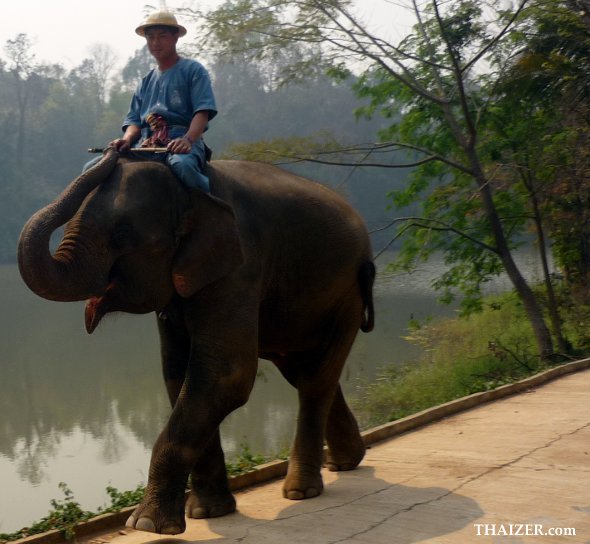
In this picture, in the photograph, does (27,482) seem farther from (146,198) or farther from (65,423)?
(146,198)

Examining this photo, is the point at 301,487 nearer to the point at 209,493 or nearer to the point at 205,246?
the point at 209,493

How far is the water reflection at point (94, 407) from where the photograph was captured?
943cm

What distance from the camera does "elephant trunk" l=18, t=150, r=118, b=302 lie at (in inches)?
155

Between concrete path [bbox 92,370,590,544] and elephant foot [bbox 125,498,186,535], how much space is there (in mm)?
114

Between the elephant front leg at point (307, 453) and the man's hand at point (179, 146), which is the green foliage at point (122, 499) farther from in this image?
the man's hand at point (179, 146)

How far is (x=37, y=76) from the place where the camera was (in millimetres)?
63188

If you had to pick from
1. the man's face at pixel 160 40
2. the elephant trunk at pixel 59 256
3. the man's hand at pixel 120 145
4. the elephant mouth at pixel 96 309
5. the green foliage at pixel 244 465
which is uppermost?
the man's face at pixel 160 40

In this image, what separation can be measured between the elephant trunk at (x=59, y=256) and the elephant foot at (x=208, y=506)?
122cm

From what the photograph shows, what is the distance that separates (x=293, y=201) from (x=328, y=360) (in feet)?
3.06

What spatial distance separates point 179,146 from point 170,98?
15.8 inches

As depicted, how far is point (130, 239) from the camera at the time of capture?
14.2 feet

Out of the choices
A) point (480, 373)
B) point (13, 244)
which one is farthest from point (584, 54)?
point (13, 244)

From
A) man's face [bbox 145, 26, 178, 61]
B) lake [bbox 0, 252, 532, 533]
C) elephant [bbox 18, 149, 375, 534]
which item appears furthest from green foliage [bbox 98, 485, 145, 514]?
man's face [bbox 145, 26, 178, 61]

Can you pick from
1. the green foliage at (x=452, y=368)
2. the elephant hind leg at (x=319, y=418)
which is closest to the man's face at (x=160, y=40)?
the elephant hind leg at (x=319, y=418)
